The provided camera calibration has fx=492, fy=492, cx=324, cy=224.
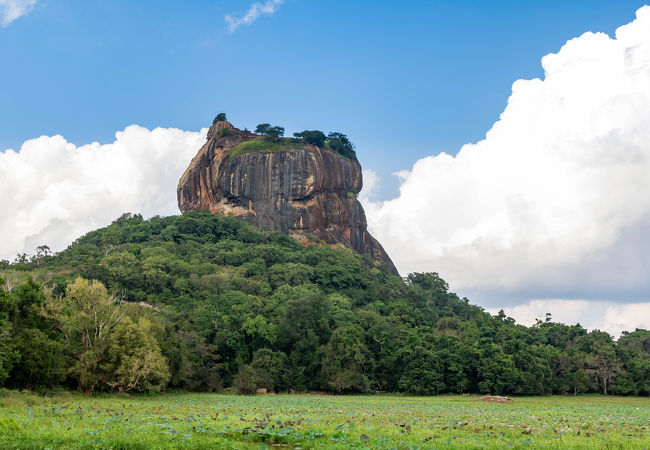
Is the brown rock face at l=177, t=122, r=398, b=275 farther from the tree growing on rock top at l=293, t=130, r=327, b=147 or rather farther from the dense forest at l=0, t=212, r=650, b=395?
the dense forest at l=0, t=212, r=650, b=395

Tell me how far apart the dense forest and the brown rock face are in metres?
19.3

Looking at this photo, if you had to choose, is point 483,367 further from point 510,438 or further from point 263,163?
point 263,163

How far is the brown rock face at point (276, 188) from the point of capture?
422 feet

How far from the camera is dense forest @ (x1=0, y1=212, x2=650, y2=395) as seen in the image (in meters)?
36.1

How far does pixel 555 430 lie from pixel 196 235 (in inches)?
4223

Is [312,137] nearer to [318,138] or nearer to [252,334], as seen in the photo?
[318,138]

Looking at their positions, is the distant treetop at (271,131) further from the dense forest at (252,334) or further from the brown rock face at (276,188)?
the dense forest at (252,334)

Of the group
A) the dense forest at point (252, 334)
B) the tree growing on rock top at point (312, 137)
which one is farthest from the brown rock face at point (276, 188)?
the dense forest at point (252, 334)

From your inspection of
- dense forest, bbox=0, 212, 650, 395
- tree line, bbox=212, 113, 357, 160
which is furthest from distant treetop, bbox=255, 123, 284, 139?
dense forest, bbox=0, 212, 650, 395

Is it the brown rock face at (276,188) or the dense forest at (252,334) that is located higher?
the brown rock face at (276,188)

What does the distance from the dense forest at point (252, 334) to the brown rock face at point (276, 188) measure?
19316 millimetres

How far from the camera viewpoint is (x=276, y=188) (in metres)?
129

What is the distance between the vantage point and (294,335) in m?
68.0

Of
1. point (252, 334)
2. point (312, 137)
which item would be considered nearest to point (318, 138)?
point (312, 137)
